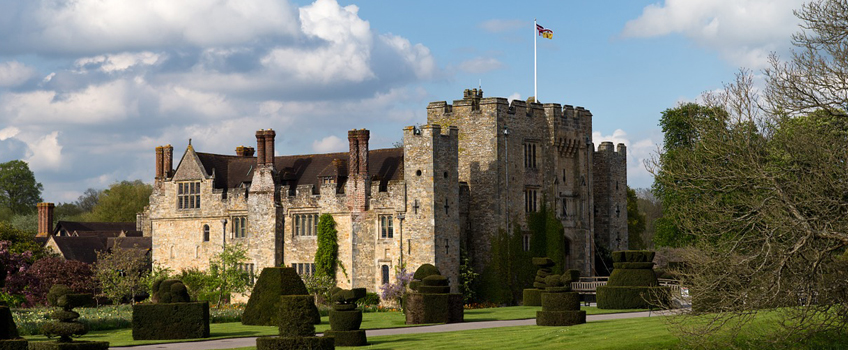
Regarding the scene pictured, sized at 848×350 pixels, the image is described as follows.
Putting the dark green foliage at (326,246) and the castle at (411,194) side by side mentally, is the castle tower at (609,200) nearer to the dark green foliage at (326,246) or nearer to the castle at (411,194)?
the castle at (411,194)

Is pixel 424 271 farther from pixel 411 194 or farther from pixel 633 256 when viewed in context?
pixel 633 256

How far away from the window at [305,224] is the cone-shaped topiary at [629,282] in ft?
57.9

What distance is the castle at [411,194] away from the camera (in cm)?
5403

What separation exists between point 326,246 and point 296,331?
96.2 ft

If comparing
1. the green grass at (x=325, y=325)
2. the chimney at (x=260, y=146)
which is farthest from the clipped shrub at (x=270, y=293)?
the chimney at (x=260, y=146)

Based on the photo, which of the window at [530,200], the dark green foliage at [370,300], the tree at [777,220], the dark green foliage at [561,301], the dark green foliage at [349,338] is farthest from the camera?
the window at [530,200]

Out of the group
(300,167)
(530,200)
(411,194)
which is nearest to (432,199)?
(411,194)

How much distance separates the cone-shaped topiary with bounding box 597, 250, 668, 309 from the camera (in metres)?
46.8

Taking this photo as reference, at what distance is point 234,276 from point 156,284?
50.6ft

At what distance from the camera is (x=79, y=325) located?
27.7m

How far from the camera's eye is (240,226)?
61.7 meters

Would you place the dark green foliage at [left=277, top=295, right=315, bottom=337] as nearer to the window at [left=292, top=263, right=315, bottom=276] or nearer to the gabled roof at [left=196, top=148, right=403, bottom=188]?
the gabled roof at [left=196, top=148, right=403, bottom=188]

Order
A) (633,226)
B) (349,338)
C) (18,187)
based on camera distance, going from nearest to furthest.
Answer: (349,338) → (633,226) → (18,187)

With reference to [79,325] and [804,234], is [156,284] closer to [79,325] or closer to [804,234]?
[79,325]
